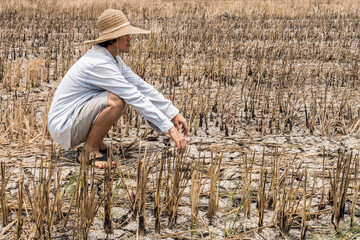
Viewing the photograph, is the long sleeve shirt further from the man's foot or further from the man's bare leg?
the man's foot

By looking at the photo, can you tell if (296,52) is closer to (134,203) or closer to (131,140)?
(131,140)

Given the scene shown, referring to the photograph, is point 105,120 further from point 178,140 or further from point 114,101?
point 178,140

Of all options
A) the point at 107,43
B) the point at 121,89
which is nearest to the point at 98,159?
the point at 121,89

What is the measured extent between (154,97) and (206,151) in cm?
66

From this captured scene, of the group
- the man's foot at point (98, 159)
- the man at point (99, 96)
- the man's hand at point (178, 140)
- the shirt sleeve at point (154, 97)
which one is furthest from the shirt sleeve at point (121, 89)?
the man's foot at point (98, 159)

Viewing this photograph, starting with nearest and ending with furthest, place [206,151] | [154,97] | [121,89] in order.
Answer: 1. [121,89]
2. [154,97]
3. [206,151]

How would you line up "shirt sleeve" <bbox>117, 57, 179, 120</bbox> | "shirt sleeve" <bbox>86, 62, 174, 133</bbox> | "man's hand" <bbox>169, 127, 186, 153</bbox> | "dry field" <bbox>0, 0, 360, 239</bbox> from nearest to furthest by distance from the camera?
1. "dry field" <bbox>0, 0, 360, 239</bbox>
2. "man's hand" <bbox>169, 127, 186, 153</bbox>
3. "shirt sleeve" <bbox>86, 62, 174, 133</bbox>
4. "shirt sleeve" <bbox>117, 57, 179, 120</bbox>

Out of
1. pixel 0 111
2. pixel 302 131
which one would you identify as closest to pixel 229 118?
pixel 302 131

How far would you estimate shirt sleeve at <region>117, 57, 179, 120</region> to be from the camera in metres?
3.43

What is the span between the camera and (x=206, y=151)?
366 cm

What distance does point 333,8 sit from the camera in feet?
43.2

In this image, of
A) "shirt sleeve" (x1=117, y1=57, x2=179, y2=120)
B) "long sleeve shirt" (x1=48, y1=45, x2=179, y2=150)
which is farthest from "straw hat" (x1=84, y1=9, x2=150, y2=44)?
"shirt sleeve" (x1=117, y1=57, x2=179, y2=120)

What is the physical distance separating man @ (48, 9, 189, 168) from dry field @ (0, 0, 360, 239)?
26cm

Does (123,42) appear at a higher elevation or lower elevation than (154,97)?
higher
